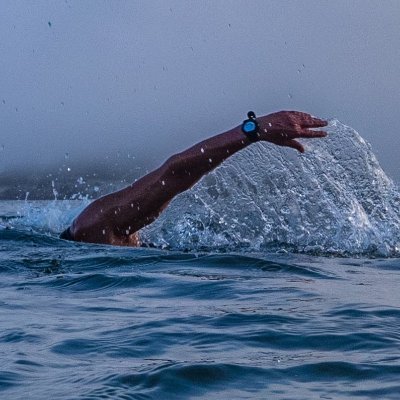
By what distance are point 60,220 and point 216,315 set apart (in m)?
7.79

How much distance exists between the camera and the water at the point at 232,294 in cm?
505

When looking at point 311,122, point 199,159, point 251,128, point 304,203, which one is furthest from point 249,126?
point 304,203

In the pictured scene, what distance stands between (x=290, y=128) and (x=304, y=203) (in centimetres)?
297

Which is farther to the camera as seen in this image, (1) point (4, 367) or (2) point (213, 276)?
(2) point (213, 276)

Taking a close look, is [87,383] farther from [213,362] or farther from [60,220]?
[60,220]

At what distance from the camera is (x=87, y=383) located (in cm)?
496

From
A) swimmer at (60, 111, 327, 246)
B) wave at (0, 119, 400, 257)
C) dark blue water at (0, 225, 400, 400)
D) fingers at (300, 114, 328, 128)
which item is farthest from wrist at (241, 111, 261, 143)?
wave at (0, 119, 400, 257)

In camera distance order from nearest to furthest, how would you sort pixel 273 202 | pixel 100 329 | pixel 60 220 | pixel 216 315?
pixel 100 329 → pixel 216 315 → pixel 273 202 → pixel 60 220

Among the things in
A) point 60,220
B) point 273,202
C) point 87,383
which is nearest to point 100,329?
point 87,383

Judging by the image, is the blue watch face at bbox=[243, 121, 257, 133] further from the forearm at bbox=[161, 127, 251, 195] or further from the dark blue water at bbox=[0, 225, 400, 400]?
the dark blue water at bbox=[0, 225, 400, 400]

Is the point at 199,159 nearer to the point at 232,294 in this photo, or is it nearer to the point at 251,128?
the point at 251,128

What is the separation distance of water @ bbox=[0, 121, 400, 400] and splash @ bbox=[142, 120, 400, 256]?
Answer: 0.02 meters

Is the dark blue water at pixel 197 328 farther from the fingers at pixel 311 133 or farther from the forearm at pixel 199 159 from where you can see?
the fingers at pixel 311 133

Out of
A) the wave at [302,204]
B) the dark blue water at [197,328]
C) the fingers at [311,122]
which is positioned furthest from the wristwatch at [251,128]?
the wave at [302,204]
